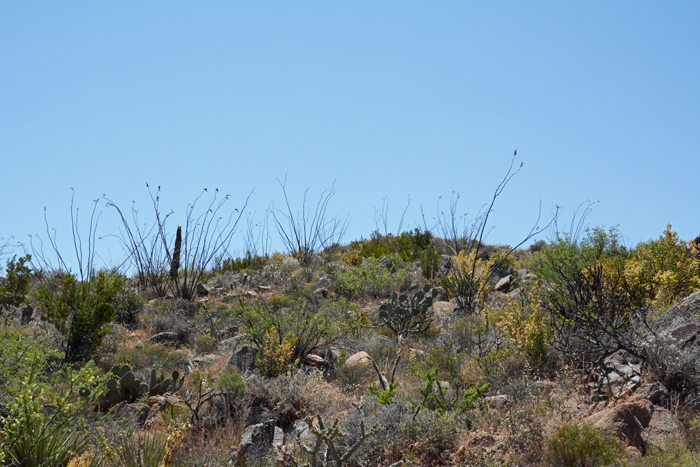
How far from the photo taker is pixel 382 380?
17.3ft

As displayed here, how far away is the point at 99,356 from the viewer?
771 cm

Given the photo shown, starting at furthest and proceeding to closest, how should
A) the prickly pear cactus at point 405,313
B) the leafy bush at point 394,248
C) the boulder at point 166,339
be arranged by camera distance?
the leafy bush at point 394,248, the boulder at point 166,339, the prickly pear cactus at point 405,313

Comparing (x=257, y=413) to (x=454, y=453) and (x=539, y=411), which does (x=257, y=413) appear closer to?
(x=454, y=453)

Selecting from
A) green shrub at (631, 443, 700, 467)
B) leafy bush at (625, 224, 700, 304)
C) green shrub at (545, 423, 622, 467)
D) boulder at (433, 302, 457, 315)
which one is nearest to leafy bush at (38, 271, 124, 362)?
boulder at (433, 302, 457, 315)

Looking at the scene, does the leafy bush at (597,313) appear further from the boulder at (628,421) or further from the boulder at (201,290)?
the boulder at (201,290)

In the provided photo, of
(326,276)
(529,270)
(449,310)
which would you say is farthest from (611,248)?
(326,276)

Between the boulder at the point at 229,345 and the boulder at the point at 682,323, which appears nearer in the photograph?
the boulder at the point at 682,323

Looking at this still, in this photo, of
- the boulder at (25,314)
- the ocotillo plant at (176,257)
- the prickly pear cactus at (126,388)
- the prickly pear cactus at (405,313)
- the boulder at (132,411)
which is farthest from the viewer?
the ocotillo plant at (176,257)

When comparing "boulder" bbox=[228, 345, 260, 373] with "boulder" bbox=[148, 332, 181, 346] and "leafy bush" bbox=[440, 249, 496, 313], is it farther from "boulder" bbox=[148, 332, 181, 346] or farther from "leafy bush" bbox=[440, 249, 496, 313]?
"leafy bush" bbox=[440, 249, 496, 313]

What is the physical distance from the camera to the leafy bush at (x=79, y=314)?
25.2ft

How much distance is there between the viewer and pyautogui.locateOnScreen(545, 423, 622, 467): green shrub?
3674 millimetres

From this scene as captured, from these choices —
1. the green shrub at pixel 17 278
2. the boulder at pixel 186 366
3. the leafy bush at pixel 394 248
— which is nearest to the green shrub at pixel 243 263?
the leafy bush at pixel 394 248

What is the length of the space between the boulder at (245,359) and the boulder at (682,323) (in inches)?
189

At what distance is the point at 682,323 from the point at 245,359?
5235 mm
